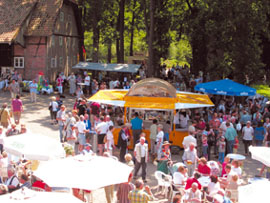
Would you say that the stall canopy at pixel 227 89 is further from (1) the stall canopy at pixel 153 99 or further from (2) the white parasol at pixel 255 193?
(2) the white parasol at pixel 255 193

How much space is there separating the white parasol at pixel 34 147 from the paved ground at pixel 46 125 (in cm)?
189

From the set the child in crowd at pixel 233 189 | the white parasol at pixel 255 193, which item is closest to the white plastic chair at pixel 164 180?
the child in crowd at pixel 233 189

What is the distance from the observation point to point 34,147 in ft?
34.3

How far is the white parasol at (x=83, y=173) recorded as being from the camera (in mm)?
8497

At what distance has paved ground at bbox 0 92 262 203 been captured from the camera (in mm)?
12805

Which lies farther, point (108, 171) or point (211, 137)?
point (211, 137)

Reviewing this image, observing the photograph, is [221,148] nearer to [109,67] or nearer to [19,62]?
[109,67]

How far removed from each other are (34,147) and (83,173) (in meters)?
2.29

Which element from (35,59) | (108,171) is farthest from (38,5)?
(108,171)

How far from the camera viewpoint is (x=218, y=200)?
8.70 m

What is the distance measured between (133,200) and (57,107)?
36.8 ft

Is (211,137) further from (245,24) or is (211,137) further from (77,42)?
(77,42)

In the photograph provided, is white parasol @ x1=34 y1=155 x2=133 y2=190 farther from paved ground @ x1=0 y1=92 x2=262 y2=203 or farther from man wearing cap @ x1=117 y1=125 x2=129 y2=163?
man wearing cap @ x1=117 y1=125 x2=129 y2=163

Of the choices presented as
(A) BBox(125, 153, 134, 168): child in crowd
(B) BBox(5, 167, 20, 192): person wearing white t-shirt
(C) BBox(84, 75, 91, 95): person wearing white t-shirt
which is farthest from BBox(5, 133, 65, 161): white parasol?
(C) BBox(84, 75, 91, 95): person wearing white t-shirt
